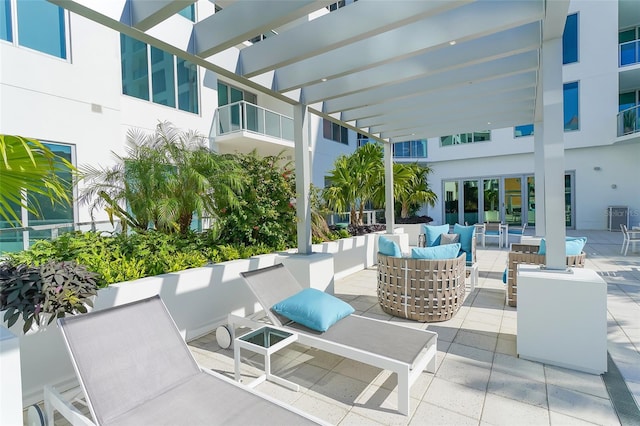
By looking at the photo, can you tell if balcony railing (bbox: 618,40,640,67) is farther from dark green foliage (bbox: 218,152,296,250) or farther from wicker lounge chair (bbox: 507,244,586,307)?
dark green foliage (bbox: 218,152,296,250)

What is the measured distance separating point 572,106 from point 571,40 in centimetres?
291

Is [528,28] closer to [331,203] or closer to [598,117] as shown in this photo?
[331,203]

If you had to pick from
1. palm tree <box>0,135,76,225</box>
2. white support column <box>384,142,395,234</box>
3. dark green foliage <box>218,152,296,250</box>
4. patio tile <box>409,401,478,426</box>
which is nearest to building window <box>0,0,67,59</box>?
dark green foliage <box>218,152,296,250</box>

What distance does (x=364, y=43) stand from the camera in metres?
4.27

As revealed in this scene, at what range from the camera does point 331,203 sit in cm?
946

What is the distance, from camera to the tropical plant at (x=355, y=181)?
9.38m

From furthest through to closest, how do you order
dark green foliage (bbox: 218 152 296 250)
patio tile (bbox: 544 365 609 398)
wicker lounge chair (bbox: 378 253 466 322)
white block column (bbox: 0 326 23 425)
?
dark green foliage (bbox: 218 152 296 250)
wicker lounge chair (bbox: 378 253 466 322)
patio tile (bbox: 544 365 609 398)
white block column (bbox: 0 326 23 425)

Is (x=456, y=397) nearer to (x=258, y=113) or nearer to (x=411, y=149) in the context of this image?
(x=258, y=113)

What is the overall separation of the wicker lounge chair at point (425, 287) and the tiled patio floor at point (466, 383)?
0.52 ft

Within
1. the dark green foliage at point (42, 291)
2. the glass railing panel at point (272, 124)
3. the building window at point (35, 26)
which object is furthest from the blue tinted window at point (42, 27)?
the dark green foliage at point (42, 291)

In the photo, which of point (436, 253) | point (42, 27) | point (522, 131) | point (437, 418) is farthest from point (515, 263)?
point (522, 131)

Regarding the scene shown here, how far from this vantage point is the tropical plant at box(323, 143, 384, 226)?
938 centimetres

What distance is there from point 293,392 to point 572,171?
18.1 metres

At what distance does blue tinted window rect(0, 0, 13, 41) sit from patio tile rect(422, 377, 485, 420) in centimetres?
984
